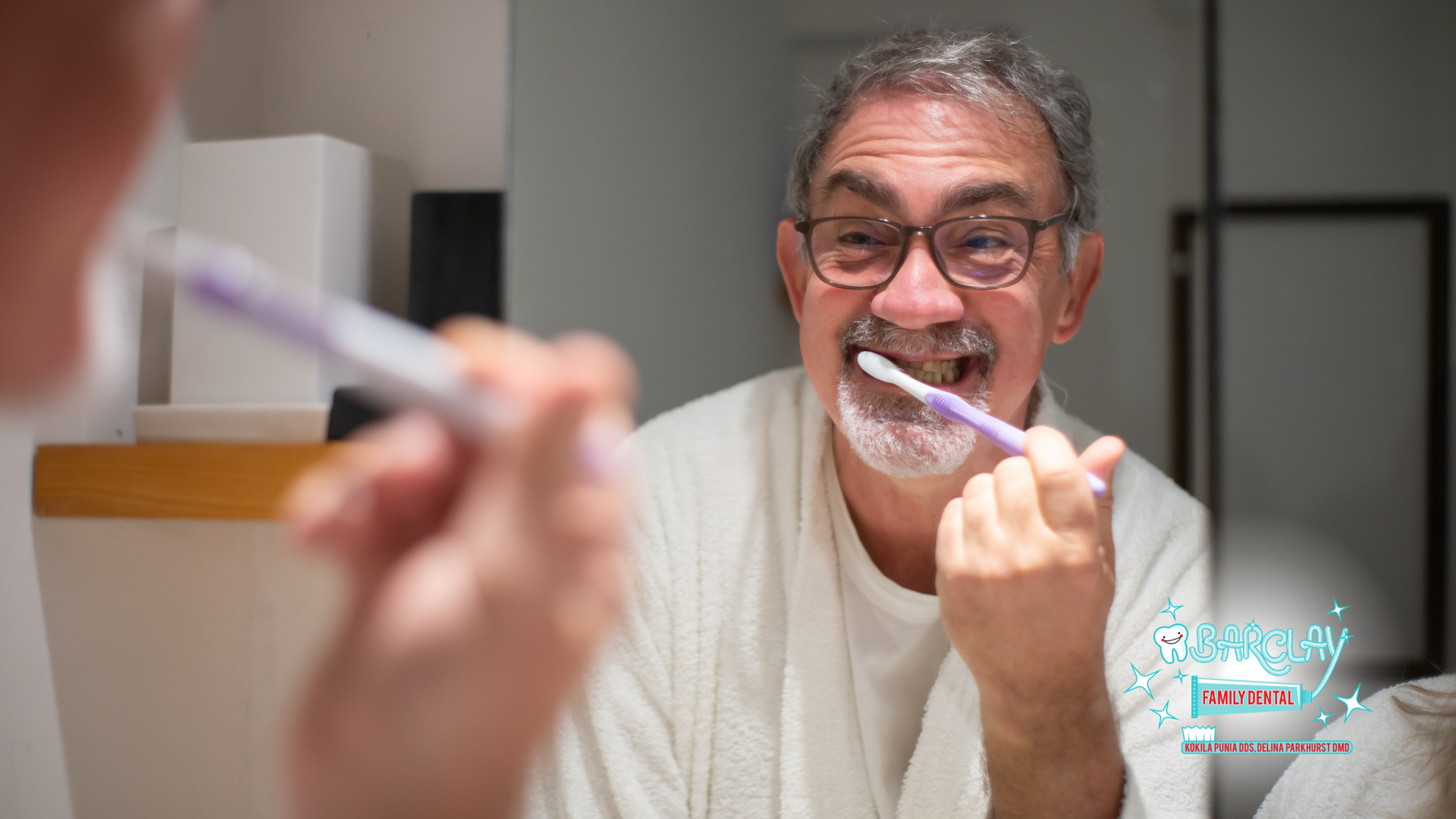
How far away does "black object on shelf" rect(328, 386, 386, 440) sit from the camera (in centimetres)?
48

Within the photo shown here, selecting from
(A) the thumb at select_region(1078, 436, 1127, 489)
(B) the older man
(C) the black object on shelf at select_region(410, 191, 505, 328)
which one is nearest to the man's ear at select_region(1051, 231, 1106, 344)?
(B) the older man

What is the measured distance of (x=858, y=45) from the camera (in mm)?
672

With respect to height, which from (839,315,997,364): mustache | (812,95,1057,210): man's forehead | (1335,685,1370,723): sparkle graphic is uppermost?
(812,95,1057,210): man's forehead

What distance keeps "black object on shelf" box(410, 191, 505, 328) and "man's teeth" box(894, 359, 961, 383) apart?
0.90 feet

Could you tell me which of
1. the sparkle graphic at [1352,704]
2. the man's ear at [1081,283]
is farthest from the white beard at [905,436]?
the sparkle graphic at [1352,704]

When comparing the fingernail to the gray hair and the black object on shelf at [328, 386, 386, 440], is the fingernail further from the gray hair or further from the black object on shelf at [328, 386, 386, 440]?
the gray hair

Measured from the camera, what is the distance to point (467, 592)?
130 millimetres

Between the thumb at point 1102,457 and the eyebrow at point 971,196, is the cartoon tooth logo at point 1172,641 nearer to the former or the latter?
the thumb at point 1102,457

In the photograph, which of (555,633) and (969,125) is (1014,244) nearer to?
(969,125)

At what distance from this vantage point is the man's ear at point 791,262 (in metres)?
0.67

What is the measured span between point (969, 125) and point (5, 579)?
1.90 feet

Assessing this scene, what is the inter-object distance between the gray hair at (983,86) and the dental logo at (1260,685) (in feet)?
0.87

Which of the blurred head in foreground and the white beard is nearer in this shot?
the blurred head in foreground

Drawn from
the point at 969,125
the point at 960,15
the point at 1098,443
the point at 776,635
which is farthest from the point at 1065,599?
the point at 960,15
